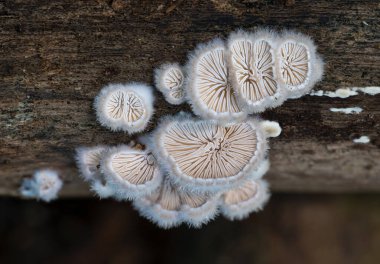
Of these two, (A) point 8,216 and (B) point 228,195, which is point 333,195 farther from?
(A) point 8,216

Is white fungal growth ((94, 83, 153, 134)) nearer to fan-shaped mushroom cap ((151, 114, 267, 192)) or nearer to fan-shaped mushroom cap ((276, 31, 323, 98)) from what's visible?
fan-shaped mushroom cap ((151, 114, 267, 192))

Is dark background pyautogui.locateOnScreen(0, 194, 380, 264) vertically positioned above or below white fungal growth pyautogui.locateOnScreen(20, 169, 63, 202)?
below

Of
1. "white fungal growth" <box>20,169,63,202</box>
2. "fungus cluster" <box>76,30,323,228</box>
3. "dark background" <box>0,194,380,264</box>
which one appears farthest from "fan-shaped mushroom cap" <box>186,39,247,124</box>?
"dark background" <box>0,194,380,264</box>

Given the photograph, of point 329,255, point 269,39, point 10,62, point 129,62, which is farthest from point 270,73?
point 329,255

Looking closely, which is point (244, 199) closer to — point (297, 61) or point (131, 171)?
point (131, 171)

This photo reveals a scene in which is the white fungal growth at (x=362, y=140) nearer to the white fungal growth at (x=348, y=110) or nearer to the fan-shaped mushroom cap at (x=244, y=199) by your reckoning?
the white fungal growth at (x=348, y=110)
